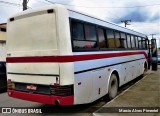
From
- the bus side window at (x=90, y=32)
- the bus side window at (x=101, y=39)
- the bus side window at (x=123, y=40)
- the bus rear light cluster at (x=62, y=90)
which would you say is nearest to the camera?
the bus rear light cluster at (x=62, y=90)

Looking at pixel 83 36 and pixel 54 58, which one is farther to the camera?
pixel 83 36

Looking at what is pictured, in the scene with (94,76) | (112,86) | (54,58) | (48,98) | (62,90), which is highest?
(54,58)

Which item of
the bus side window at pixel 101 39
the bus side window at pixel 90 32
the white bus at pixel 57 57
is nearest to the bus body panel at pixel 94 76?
the white bus at pixel 57 57

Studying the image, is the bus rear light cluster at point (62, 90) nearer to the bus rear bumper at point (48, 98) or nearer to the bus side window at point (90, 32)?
the bus rear bumper at point (48, 98)

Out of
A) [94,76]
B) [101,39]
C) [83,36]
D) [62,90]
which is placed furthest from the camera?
[101,39]

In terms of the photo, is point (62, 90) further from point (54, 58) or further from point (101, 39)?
point (101, 39)

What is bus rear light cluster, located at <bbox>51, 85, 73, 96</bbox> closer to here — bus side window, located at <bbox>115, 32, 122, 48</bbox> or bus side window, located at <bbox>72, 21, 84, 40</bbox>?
bus side window, located at <bbox>72, 21, 84, 40</bbox>

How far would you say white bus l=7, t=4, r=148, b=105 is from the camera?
6.19m

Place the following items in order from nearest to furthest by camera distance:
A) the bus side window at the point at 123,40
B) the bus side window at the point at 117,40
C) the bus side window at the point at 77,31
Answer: the bus side window at the point at 77,31
the bus side window at the point at 117,40
the bus side window at the point at 123,40

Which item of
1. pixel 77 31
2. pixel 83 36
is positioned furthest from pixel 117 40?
pixel 77 31

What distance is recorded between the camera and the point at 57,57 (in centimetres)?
619

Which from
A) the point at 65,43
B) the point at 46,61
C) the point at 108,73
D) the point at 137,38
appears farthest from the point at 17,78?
the point at 137,38

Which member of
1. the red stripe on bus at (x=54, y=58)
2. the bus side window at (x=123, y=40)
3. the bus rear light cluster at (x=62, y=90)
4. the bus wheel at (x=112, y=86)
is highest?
the bus side window at (x=123, y=40)

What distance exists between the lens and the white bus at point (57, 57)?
20.3ft
